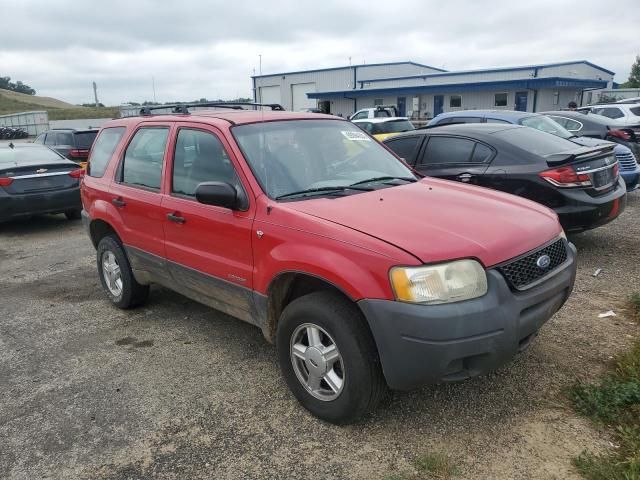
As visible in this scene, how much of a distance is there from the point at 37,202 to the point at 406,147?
6.01 metres

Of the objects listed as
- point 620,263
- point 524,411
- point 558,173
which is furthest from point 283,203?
point 620,263

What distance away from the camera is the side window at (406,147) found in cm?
673

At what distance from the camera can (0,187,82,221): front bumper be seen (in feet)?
27.2

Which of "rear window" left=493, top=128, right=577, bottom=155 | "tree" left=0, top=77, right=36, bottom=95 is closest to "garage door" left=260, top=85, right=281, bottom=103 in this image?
"rear window" left=493, top=128, right=577, bottom=155

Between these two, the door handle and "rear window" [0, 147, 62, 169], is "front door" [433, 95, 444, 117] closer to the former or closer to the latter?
"rear window" [0, 147, 62, 169]

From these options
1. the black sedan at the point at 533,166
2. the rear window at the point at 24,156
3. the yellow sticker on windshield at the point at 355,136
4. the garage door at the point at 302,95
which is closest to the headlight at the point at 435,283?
the yellow sticker on windshield at the point at 355,136

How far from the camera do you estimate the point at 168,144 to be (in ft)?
13.8

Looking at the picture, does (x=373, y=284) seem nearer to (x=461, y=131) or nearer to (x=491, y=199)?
(x=491, y=199)

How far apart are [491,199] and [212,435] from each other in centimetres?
234

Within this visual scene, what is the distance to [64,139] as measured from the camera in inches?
547

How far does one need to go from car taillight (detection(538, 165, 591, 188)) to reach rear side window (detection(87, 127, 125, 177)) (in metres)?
4.39

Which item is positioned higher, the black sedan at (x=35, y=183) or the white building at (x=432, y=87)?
the white building at (x=432, y=87)

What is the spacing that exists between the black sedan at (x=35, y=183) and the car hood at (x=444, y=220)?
6.67 m

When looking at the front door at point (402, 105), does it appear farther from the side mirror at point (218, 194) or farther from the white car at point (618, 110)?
the side mirror at point (218, 194)
